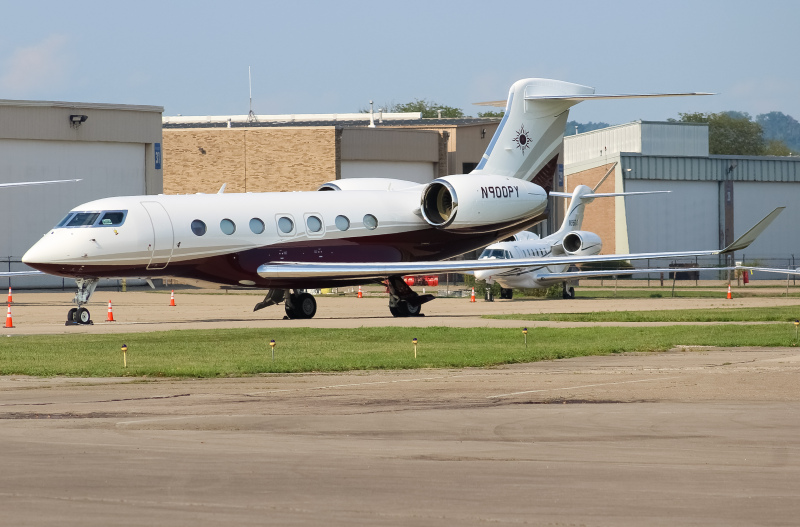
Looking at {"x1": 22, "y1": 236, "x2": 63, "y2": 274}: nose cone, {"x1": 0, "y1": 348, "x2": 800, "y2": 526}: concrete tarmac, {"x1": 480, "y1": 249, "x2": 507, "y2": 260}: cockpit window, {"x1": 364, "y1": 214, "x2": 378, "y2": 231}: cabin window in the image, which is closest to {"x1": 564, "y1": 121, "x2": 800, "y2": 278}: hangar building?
{"x1": 480, "y1": 249, "x2": 507, "y2": 260}: cockpit window

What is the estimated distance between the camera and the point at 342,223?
31.4m

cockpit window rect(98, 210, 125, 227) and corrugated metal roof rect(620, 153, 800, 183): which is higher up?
corrugated metal roof rect(620, 153, 800, 183)

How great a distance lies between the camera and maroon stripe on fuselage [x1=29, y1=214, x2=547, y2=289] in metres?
28.1

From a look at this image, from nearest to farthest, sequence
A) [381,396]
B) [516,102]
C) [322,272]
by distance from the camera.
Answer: [381,396] < [322,272] < [516,102]

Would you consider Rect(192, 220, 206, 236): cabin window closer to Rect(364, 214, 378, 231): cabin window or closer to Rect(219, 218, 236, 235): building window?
Rect(219, 218, 236, 235): building window

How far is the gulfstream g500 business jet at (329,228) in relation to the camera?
90.7 ft

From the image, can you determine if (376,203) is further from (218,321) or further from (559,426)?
(559,426)

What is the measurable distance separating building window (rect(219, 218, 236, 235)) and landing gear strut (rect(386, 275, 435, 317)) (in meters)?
4.78

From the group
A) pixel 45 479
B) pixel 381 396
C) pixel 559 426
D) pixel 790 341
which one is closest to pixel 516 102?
pixel 790 341

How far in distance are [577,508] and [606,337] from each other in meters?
16.0

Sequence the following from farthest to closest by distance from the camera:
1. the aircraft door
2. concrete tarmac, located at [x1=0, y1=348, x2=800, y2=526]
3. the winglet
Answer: the aircraft door
the winglet
concrete tarmac, located at [x1=0, y1=348, x2=800, y2=526]

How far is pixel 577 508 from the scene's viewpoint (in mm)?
7441

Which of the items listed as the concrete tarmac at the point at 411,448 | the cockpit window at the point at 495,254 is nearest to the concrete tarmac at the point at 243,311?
the cockpit window at the point at 495,254

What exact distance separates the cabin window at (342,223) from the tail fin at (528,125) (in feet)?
16.2
